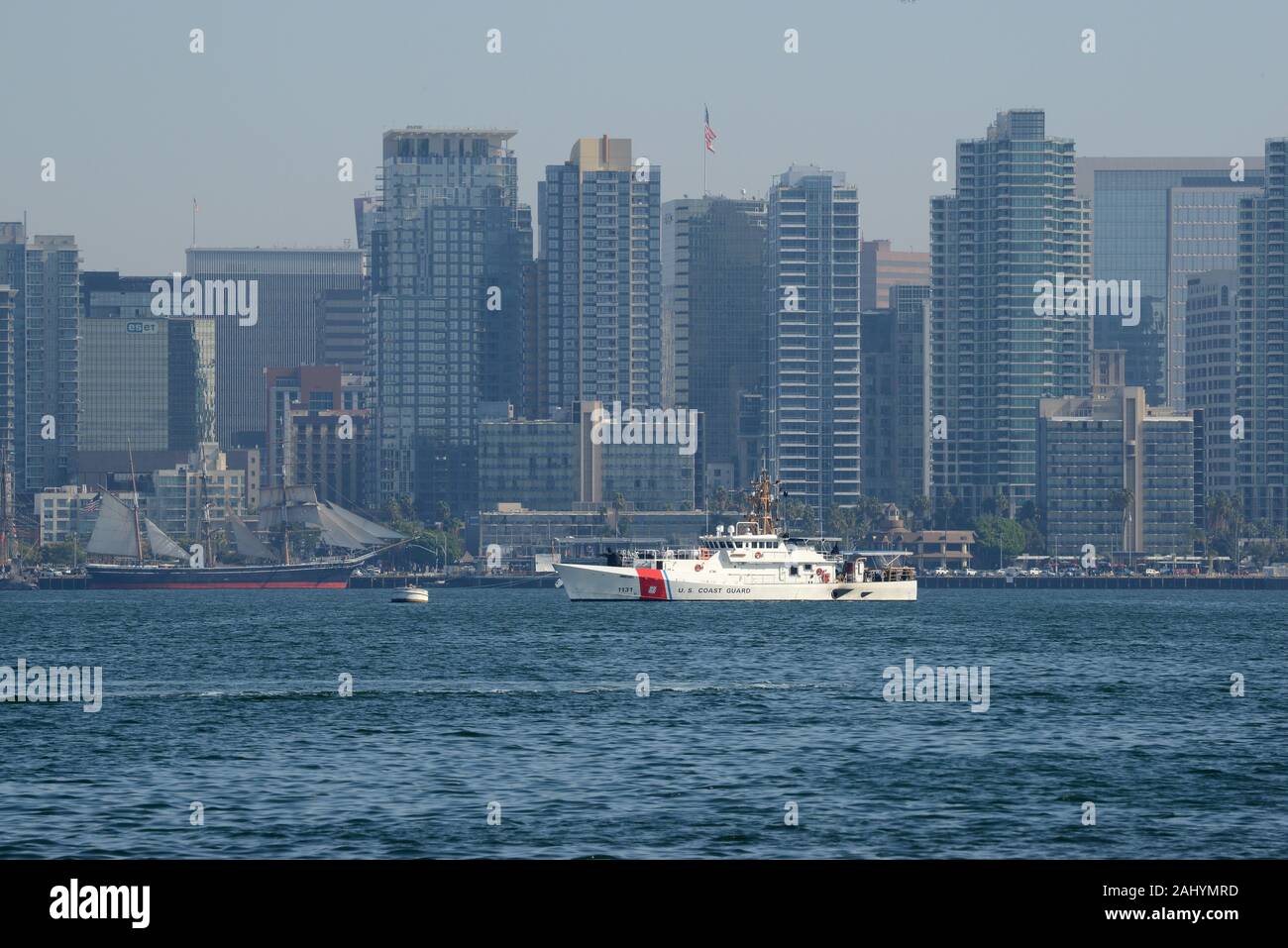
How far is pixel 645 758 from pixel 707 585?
4889 inches

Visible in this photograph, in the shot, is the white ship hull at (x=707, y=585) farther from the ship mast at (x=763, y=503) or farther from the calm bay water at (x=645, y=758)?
the calm bay water at (x=645, y=758)

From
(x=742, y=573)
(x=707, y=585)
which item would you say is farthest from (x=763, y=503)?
(x=707, y=585)

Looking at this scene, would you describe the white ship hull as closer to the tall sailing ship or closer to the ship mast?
the tall sailing ship

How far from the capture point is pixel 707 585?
173 meters

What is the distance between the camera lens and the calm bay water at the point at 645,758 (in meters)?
36.0

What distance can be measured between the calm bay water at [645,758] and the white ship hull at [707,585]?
2636 inches

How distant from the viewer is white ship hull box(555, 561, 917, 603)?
17225 cm

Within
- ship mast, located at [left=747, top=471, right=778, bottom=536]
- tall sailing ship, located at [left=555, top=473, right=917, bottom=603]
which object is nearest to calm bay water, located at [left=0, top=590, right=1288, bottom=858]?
tall sailing ship, located at [left=555, top=473, right=917, bottom=603]

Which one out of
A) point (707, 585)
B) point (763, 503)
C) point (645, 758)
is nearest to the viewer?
point (645, 758)

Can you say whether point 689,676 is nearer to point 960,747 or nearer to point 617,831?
point 960,747

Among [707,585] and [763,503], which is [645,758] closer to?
[707,585]

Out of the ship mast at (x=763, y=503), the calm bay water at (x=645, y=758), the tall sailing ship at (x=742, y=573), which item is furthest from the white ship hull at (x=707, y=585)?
the calm bay water at (x=645, y=758)
